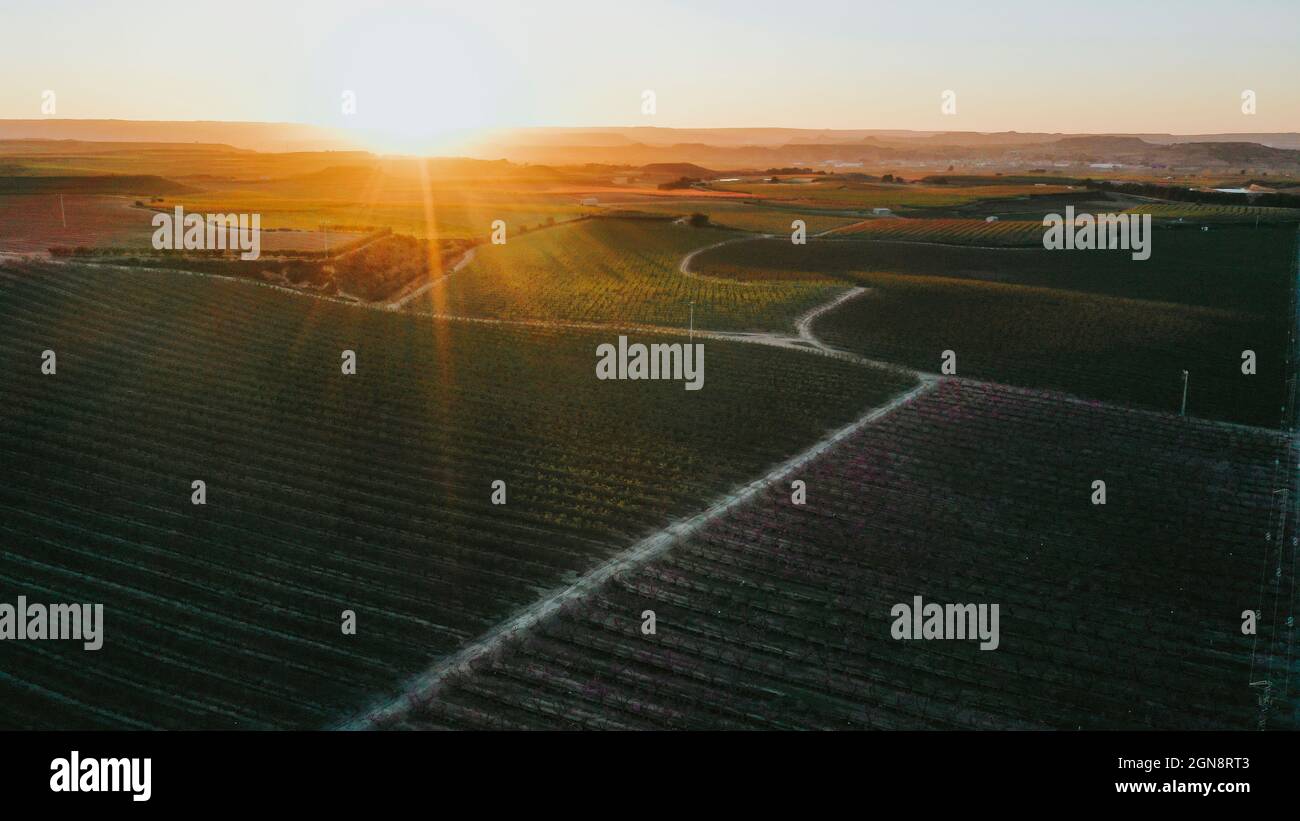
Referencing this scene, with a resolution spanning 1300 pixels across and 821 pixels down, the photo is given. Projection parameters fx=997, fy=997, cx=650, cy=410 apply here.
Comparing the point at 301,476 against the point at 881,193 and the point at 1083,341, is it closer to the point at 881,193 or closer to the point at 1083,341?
the point at 1083,341

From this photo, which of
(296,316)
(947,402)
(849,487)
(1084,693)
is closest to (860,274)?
(947,402)

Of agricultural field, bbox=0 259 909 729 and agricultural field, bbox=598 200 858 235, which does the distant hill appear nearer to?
agricultural field, bbox=598 200 858 235

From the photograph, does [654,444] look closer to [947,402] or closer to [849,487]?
[849,487]

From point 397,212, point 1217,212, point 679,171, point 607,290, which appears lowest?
point 607,290

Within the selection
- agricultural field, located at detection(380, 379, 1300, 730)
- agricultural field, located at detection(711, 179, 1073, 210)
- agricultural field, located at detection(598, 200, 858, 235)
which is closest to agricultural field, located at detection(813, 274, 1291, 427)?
agricultural field, located at detection(380, 379, 1300, 730)

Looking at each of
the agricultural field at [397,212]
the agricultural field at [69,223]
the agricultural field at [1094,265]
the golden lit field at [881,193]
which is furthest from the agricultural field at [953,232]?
the agricultural field at [69,223]

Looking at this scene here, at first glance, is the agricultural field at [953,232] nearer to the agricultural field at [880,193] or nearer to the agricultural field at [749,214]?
the agricultural field at [749,214]

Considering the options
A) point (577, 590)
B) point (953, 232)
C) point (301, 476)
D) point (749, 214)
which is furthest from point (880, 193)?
point (577, 590)

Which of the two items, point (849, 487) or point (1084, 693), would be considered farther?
point (849, 487)
